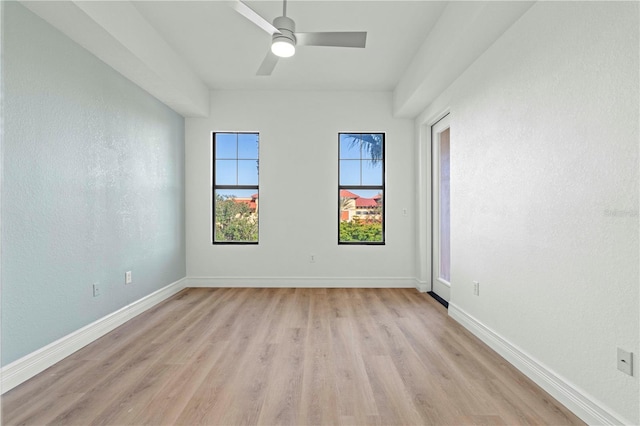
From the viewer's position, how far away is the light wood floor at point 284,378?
164 centimetres

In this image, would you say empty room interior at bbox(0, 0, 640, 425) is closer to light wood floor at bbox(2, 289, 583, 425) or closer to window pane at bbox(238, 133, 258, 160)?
light wood floor at bbox(2, 289, 583, 425)

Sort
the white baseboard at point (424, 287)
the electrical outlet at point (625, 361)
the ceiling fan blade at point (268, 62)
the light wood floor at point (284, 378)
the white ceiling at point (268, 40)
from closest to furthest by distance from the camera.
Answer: the electrical outlet at point (625, 361)
the light wood floor at point (284, 378)
the white ceiling at point (268, 40)
the ceiling fan blade at point (268, 62)
the white baseboard at point (424, 287)

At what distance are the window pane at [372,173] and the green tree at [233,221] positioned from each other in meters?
1.75

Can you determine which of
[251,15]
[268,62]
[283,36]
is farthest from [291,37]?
[268,62]

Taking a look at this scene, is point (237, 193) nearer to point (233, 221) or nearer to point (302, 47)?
point (233, 221)

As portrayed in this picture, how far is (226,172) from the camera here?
4609mm

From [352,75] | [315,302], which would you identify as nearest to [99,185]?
[315,302]

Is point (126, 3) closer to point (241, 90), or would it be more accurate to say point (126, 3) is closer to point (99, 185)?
point (99, 185)

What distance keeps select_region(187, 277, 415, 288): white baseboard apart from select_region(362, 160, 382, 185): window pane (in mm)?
1433

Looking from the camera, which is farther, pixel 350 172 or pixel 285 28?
pixel 350 172

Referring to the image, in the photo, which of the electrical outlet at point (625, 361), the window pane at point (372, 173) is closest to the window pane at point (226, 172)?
the window pane at point (372, 173)

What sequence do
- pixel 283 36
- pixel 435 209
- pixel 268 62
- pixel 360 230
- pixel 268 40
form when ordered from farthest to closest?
pixel 360 230 → pixel 435 209 → pixel 268 40 → pixel 268 62 → pixel 283 36

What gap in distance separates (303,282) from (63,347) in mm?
2751

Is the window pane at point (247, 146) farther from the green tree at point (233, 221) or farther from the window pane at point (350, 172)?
the window pane at point (350, 172)
